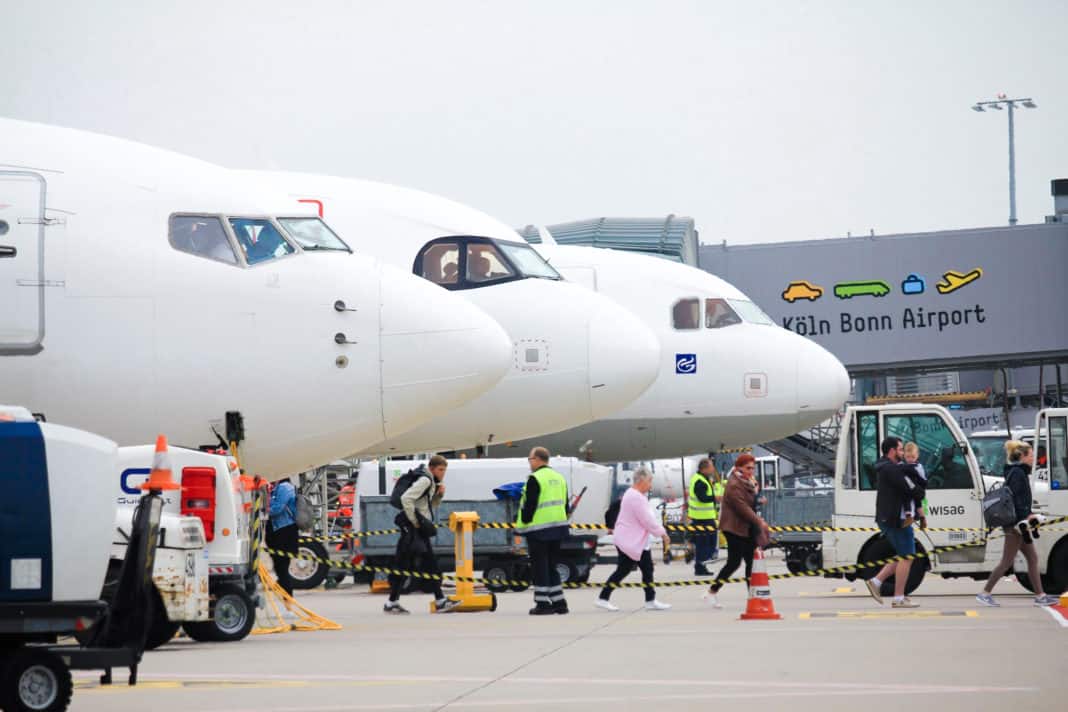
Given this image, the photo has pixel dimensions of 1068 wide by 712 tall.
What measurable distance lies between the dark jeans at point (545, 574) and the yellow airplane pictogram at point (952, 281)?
90.7 ft

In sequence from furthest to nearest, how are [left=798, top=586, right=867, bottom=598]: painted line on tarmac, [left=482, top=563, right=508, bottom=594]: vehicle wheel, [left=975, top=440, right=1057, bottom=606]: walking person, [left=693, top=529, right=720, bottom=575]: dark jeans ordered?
[left=693, top=529, right=720, bottom=575]: dark jeans → [left=482, top=563, right=508, bottom=594]: vehicle wheel → [left=798, top=586, right=867, bottom=598]: painted line on tarmac → [left=975, top=440, right=1057, bottom=606]: walking person

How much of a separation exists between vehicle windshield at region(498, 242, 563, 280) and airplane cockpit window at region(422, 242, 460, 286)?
75 centimetres

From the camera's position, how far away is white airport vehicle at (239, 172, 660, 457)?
2069 cm

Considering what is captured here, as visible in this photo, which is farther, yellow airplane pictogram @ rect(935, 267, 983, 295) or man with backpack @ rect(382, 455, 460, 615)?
yellow airplane pictogram @ rect(935, 267, 983, 295)

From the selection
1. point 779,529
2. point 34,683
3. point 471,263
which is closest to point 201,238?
point 471,263

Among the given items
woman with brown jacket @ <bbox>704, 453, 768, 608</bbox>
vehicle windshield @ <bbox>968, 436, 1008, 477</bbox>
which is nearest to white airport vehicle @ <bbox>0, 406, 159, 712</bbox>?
woman with brown jacket @ <bbox>704, 453, 768, 608</bbox>

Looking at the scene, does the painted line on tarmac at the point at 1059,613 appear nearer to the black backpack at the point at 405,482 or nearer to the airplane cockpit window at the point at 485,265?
the black backpack at the point at 405,482

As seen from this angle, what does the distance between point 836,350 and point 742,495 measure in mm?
26588

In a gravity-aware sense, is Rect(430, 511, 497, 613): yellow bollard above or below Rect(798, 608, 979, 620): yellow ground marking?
above

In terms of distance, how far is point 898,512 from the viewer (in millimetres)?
18391

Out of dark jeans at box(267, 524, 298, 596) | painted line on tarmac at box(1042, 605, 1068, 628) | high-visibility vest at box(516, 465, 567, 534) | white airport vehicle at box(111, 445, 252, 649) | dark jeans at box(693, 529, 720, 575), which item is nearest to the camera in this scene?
white airport vehicle at box(111, 445, 252, 649)

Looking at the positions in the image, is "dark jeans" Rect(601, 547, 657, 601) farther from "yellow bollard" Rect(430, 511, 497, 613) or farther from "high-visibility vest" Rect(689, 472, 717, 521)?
"high-visibility vest" Rect(689, 472, 717, 521)

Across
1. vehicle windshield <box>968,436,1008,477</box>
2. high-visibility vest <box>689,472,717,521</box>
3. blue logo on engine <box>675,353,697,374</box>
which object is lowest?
high-visibility vest <box>689,472,717,521</box>

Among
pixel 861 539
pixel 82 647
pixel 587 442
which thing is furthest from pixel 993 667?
pixel 587 442
